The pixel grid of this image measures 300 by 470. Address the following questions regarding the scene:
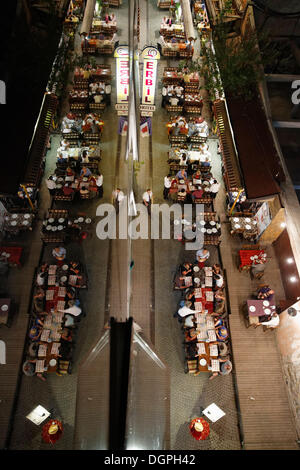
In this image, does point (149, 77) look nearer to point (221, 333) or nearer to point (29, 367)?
point (221, 333)

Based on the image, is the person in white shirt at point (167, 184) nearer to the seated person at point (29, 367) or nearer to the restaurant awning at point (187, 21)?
the seated person at point (29, 367)

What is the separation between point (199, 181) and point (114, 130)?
5656mm

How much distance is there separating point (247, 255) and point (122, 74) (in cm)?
874

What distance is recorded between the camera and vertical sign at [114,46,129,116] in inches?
440

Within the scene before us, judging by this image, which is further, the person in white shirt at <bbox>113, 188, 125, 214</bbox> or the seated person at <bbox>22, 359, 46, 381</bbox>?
the person in white shirt at <bbox>113, 188, 125, 214</bbox>

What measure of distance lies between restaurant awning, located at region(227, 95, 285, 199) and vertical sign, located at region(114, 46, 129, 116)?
15.8 feet

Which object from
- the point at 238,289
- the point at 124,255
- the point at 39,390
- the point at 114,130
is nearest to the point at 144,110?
the point at 114,130

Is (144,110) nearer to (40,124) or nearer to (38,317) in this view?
(40,124)

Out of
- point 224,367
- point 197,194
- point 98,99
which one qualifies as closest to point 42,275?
point 224,367

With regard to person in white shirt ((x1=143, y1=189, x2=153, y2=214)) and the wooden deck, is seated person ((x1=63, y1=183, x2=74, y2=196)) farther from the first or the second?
the wooden deck

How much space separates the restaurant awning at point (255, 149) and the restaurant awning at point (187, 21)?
602 centimetres

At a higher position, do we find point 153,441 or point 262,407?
point 262,407

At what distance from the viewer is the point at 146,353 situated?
720cm

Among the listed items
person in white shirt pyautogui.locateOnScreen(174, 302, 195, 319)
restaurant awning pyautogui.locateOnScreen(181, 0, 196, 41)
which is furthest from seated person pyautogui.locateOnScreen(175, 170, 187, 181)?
restaurant awning pyautogui.locateOnScreen(181, 0, 196, 41)
